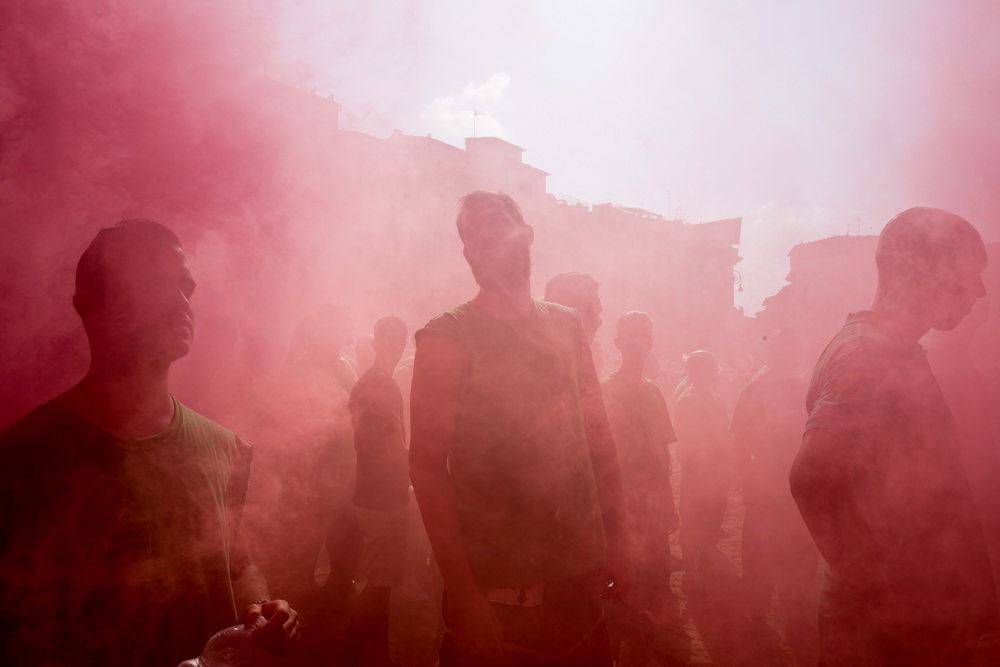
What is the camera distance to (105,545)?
127cm

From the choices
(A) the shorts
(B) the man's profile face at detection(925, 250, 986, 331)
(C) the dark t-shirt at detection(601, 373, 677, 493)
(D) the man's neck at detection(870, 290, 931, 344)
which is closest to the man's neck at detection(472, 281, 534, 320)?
(D) the man's neck at detection(870, 290, 931, 344)

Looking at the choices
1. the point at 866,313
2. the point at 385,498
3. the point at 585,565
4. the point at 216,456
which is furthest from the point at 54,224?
the point at 866,313

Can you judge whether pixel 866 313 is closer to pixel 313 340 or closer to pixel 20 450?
pixel 20 450

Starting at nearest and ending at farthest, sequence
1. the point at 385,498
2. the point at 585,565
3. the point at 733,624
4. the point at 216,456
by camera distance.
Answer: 1. the point at 216,456
2. the point at 585,565
3. the point at 385,498
4. the point at 733,624

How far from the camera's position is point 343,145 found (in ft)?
11.9

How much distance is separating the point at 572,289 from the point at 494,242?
1.28m

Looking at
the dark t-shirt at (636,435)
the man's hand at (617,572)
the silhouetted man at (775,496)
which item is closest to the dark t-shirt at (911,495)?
the man's hand at (617,572)

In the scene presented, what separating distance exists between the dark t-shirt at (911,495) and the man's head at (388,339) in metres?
2.87

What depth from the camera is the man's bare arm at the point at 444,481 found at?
1.48 m

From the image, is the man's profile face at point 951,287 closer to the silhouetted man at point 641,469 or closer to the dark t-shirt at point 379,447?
the silhouetted man at point 641,469

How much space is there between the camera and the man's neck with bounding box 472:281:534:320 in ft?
5.83

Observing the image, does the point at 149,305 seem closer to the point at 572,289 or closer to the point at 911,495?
the point at 572,289

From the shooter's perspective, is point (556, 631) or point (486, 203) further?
point (486, 203)

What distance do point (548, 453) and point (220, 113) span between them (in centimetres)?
223
